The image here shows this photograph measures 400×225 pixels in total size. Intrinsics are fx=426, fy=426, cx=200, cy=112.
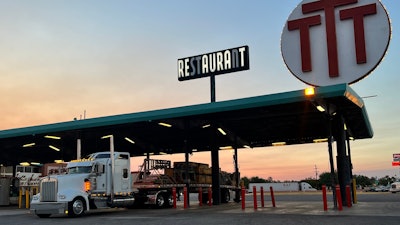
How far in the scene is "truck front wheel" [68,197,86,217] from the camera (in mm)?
19250

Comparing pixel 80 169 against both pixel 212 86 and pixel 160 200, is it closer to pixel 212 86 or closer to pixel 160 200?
pixel 160 200

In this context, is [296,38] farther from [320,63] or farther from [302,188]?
[302,188]

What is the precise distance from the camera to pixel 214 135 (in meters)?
27.2

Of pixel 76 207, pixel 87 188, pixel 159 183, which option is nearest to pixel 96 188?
pixel 87 188

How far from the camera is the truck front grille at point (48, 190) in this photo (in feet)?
63.6

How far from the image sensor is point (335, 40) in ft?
83.4

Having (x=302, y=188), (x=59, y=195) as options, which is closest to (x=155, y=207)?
(x=59, y=195)

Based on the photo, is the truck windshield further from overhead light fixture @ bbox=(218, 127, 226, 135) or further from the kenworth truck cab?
overhead light fixture @ bbox=(218, 127, 226, 135)

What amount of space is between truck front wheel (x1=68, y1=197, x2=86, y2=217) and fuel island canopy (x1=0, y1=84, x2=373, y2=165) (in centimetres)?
556

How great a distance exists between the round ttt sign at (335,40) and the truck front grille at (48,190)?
50.8ft

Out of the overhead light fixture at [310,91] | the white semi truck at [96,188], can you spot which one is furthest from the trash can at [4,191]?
the overhead light fixture at [310,91]

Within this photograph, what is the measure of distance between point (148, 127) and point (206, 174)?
6125 millimetres

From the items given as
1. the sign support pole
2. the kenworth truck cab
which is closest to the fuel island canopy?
the sign support pole

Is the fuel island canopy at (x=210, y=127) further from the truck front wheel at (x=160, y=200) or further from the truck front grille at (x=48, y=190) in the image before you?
the truck front grille at (x=48, y=190)
